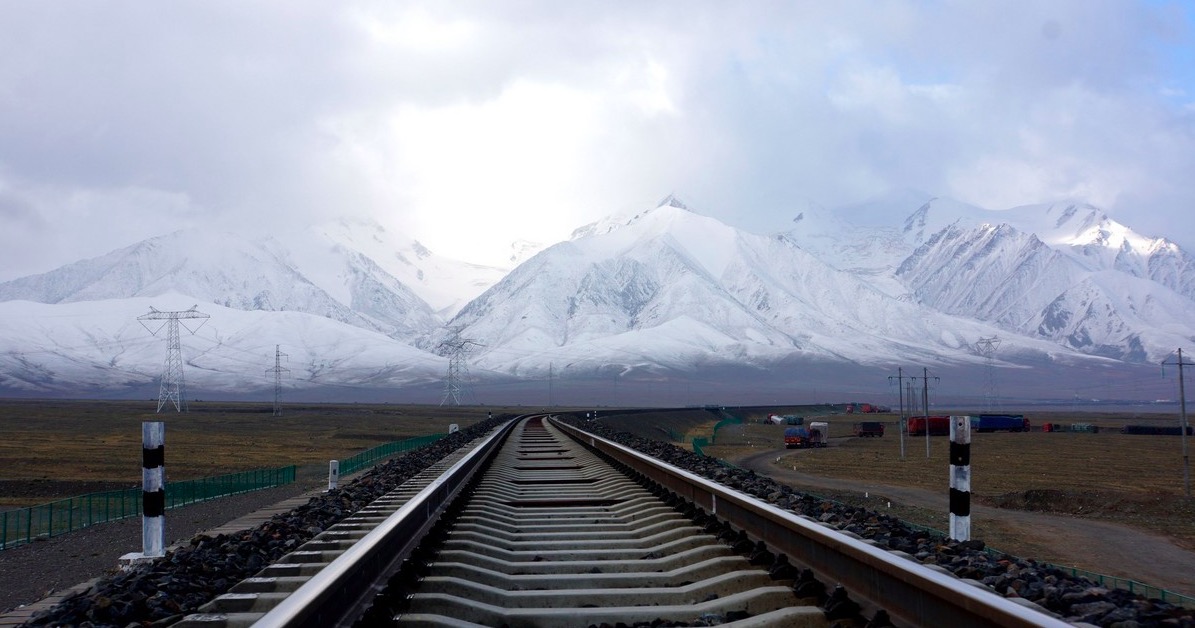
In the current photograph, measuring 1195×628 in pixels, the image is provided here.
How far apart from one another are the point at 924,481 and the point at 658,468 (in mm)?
26332

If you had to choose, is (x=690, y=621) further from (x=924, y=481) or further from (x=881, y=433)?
(x=881, y=433)

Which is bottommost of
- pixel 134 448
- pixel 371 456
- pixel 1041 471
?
pixel 1041 471

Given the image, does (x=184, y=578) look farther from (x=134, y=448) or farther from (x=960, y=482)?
(x=134, y=448)

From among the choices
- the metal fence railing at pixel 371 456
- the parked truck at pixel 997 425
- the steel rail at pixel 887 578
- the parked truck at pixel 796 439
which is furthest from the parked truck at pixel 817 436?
the steel rail at pixel 887 578

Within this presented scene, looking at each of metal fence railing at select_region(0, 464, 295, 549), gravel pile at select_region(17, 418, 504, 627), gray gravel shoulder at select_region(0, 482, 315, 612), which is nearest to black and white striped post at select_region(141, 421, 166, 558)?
gravel pile at select_region(17, 418, 504, 627)

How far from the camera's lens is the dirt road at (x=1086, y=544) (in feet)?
57.9

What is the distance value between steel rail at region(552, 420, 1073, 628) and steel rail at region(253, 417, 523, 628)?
239 centimetres

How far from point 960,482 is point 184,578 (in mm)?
6244

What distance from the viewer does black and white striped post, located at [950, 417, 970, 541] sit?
8.70 meters

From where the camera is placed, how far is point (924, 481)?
36.4 m

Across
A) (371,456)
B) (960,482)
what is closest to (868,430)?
(371,456)

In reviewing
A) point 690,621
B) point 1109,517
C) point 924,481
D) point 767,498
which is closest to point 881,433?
point 924,481

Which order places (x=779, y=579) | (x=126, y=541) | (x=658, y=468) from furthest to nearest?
(x=126, y=541) < (x=658, y=468) < (x=779, y=579)

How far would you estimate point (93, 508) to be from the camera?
24328 millimetres
